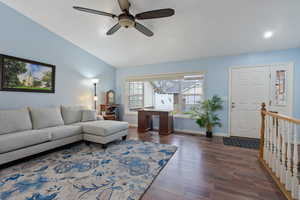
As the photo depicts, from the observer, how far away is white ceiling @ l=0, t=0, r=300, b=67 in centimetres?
236

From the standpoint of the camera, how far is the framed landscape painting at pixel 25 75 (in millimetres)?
2701

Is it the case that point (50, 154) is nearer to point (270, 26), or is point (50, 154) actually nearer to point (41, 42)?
point (41, 42)

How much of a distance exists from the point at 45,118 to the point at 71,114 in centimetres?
62

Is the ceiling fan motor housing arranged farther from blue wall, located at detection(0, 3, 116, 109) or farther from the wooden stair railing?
the wooden stair railing

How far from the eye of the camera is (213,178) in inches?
73.9

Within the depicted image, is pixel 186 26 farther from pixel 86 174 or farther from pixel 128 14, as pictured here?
pixel 86 174

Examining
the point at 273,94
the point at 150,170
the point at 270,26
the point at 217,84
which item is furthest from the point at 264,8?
the point at 150,170

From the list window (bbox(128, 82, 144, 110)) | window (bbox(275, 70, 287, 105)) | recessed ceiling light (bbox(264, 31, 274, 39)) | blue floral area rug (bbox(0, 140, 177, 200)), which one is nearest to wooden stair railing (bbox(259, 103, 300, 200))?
blue floral area rug (bbox(0, 140, 177, 200))

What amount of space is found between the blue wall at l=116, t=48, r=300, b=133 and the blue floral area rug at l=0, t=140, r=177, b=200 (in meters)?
2.14

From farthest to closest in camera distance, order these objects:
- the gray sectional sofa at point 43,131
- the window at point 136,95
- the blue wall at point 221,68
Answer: the window at point 136,95, the blue wall at point 221,68, the gray sectional sofa at point 43,131

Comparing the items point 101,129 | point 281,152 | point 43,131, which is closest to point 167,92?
point 101,129

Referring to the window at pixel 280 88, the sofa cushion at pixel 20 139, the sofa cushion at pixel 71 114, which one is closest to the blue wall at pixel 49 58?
the sofa cushion at pixel 71 114

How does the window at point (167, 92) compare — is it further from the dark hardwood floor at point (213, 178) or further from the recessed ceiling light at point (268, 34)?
the dark hardwood floor at point (213, 178)

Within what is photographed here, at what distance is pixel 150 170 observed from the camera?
80.4 inches
